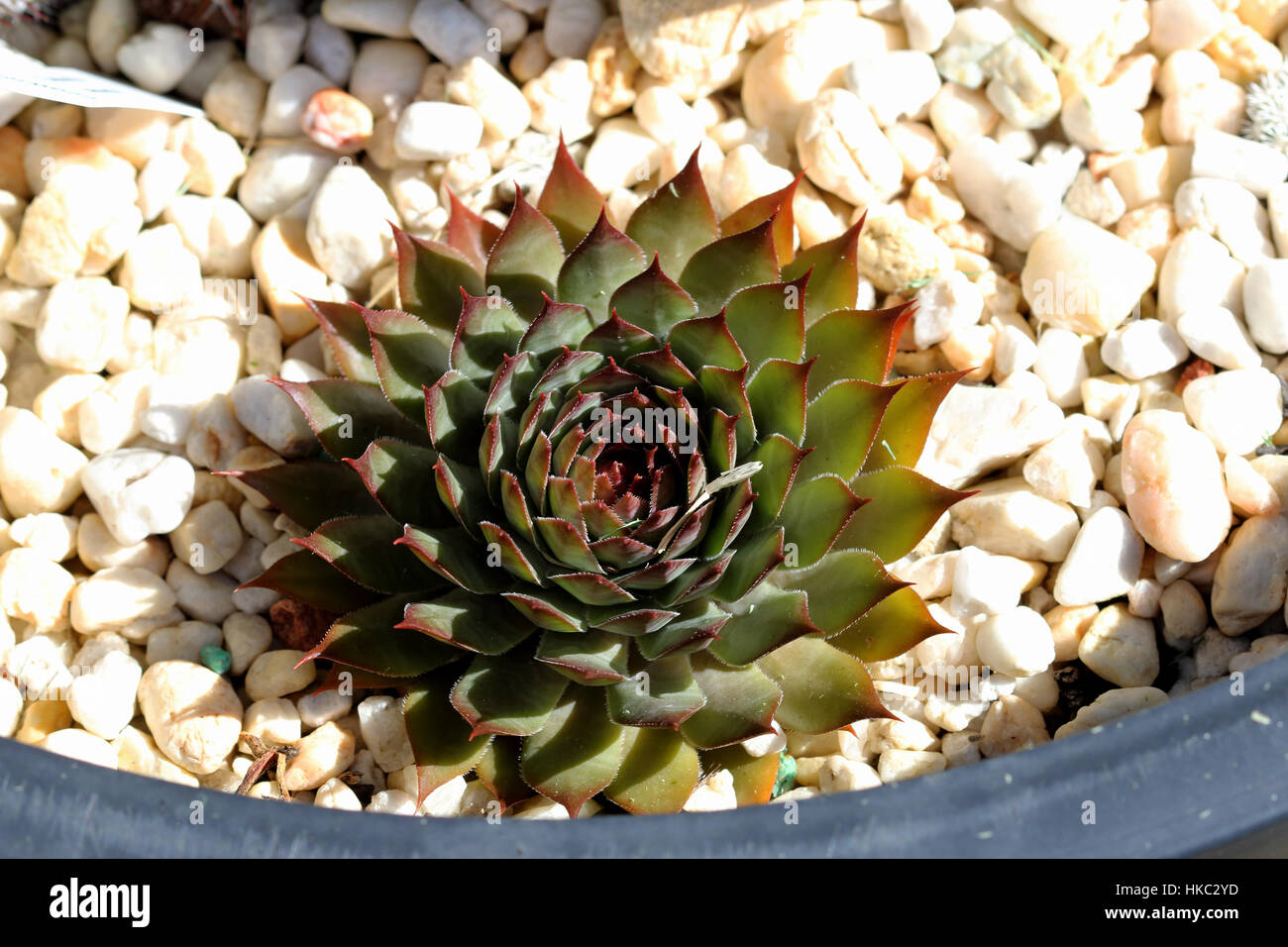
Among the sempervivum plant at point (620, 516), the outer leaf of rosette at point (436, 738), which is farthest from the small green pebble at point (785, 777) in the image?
the outer leaf of rosette at point (436, 738)

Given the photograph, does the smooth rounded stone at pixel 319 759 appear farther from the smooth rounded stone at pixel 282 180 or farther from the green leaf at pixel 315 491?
the smooth rounded stone at pixel 282 180

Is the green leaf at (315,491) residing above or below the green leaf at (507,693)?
above

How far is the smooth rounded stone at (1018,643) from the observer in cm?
161

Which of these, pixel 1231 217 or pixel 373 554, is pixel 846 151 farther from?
pixel 373 554

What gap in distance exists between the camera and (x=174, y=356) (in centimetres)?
197

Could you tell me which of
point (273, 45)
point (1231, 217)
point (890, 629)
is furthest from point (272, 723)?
point (1231, 217)

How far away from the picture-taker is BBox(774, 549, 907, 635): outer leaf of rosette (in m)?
1.41

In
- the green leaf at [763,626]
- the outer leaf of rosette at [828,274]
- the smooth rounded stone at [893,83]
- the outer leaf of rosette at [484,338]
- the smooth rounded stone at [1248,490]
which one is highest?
the smooth rounded stone at [893,83]

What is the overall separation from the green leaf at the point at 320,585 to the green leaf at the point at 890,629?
68 cm

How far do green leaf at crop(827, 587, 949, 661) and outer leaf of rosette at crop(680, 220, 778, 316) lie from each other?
0.48m

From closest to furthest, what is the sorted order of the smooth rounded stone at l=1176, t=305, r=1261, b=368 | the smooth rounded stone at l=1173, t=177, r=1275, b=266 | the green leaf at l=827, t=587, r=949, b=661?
the green leaf at l=827, t=587, r=949, b=661, the smooth rounded stone at l=1176, t=305, r=1261, b=368, the smooth rounded stone at l=1173, t=177, r=1275, b=266

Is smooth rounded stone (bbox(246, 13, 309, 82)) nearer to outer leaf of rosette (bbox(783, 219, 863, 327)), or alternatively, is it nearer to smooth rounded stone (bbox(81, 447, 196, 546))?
smooth rounded stone (bbox(81, 447, 196, 546))

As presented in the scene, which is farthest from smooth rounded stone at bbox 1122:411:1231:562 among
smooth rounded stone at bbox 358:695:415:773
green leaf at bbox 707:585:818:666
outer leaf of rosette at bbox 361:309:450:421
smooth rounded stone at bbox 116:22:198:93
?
smooth rounded stone at bbox 116:22:198:93
